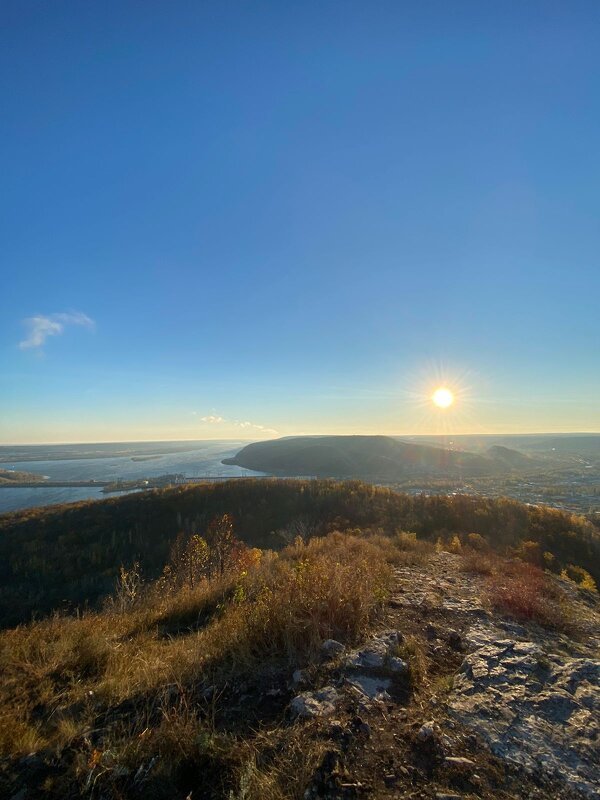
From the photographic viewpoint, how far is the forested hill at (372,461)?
11706 centimetres

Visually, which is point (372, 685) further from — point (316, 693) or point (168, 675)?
point (168, 675)

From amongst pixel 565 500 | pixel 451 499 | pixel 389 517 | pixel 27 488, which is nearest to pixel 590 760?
pixel 389 517

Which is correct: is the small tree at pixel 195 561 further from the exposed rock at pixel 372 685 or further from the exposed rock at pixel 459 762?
the exposed rock at pixel 459 762

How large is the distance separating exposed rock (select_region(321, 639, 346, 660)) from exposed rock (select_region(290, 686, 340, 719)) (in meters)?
0.66

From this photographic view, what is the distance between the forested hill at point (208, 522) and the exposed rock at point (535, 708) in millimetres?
13364

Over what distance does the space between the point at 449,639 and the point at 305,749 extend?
3.27 metres

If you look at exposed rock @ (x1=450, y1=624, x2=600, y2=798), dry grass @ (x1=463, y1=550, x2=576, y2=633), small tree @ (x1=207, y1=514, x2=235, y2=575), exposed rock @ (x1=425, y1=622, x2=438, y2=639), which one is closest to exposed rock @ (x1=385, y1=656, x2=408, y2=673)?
exposed rock @ (x1=450, y1=624, x2=600, y2=798)

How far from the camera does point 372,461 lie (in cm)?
12912

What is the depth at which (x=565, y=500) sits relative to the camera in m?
56.7

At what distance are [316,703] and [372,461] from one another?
129740mm

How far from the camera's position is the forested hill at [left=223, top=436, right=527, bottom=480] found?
117062 mm

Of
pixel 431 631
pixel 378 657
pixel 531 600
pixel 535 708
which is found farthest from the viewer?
pixel 531 600

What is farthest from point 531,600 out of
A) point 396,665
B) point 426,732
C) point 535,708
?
point 426,732

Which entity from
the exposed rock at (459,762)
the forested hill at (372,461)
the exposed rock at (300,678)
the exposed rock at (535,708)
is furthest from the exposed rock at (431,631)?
the forested hill at (372,461)
